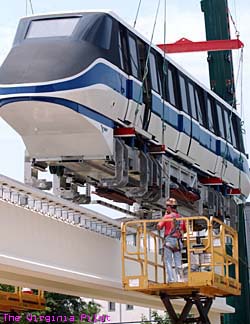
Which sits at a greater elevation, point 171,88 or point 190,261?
point 171,88

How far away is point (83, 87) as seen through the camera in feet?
51.6

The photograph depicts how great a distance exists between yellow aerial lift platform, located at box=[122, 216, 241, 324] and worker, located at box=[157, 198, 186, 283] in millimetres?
94

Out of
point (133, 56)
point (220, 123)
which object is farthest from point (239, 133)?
point (133, 56)

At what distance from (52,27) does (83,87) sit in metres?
1.45

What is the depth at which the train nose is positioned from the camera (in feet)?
51.7

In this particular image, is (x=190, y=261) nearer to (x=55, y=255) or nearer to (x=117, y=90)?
(x=55, y=255)

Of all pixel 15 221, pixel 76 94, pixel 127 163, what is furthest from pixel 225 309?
pixel 15 221

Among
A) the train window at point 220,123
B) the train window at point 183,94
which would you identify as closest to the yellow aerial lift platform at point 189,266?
the train window at point 183,94

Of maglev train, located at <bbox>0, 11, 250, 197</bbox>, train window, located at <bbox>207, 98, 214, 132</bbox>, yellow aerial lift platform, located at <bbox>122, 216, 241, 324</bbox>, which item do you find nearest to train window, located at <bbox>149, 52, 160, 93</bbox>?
maglev train, located at <bbox>0, 11, 250, 197</bbox>

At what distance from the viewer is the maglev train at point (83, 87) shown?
15.7 meters

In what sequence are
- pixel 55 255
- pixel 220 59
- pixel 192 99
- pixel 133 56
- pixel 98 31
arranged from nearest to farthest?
pixel 55 255
pixel 98 31
pixel 133 56
pixel 192 99
pixel 220 59

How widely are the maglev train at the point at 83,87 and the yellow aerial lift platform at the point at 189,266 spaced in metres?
1.83

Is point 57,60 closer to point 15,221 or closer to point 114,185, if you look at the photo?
point 114,185

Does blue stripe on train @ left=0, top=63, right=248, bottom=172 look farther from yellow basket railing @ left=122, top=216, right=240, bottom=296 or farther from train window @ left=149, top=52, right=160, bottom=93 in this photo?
yellow basket railing @ left=122, top=216, right=240, bottom=296
